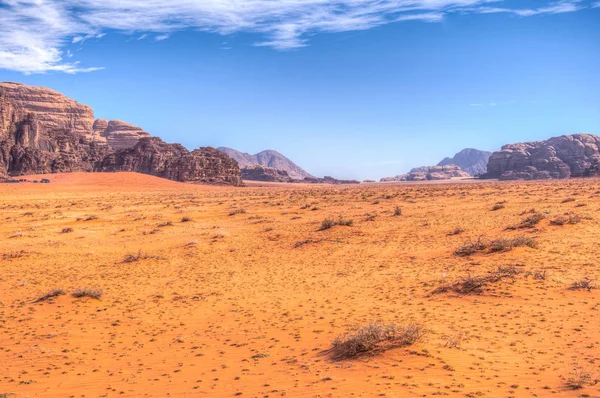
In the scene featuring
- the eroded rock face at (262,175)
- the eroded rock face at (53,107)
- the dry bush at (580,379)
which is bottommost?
the dry bush at (580,379)

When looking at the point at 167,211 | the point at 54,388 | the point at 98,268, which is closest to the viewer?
the point at 54,388

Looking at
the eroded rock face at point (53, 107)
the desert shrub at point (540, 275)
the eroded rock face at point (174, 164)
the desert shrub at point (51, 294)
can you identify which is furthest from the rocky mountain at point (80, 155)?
the desert shrub at point (540, 275)

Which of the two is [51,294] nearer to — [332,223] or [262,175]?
[332,223]

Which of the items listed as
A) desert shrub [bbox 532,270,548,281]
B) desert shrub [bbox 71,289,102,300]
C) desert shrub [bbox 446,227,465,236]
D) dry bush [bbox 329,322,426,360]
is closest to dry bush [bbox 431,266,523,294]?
desert shrub [bbox 532,270,548,281]

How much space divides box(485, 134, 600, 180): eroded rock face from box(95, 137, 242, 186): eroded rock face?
3634 inches

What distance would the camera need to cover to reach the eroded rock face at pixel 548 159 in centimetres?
14050

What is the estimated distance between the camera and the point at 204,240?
2281 cm

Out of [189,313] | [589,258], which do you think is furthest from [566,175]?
[189,313]

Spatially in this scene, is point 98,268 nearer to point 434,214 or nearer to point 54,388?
point 54,388

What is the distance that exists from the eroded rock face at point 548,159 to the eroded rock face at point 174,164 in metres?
92.3

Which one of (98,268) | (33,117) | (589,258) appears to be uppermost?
(33,117)

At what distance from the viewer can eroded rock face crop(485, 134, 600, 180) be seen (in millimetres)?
140500

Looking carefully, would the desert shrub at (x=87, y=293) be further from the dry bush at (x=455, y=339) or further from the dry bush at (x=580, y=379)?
the dry bush at (x=580, y=379)

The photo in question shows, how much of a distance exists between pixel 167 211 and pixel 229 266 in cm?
2209
